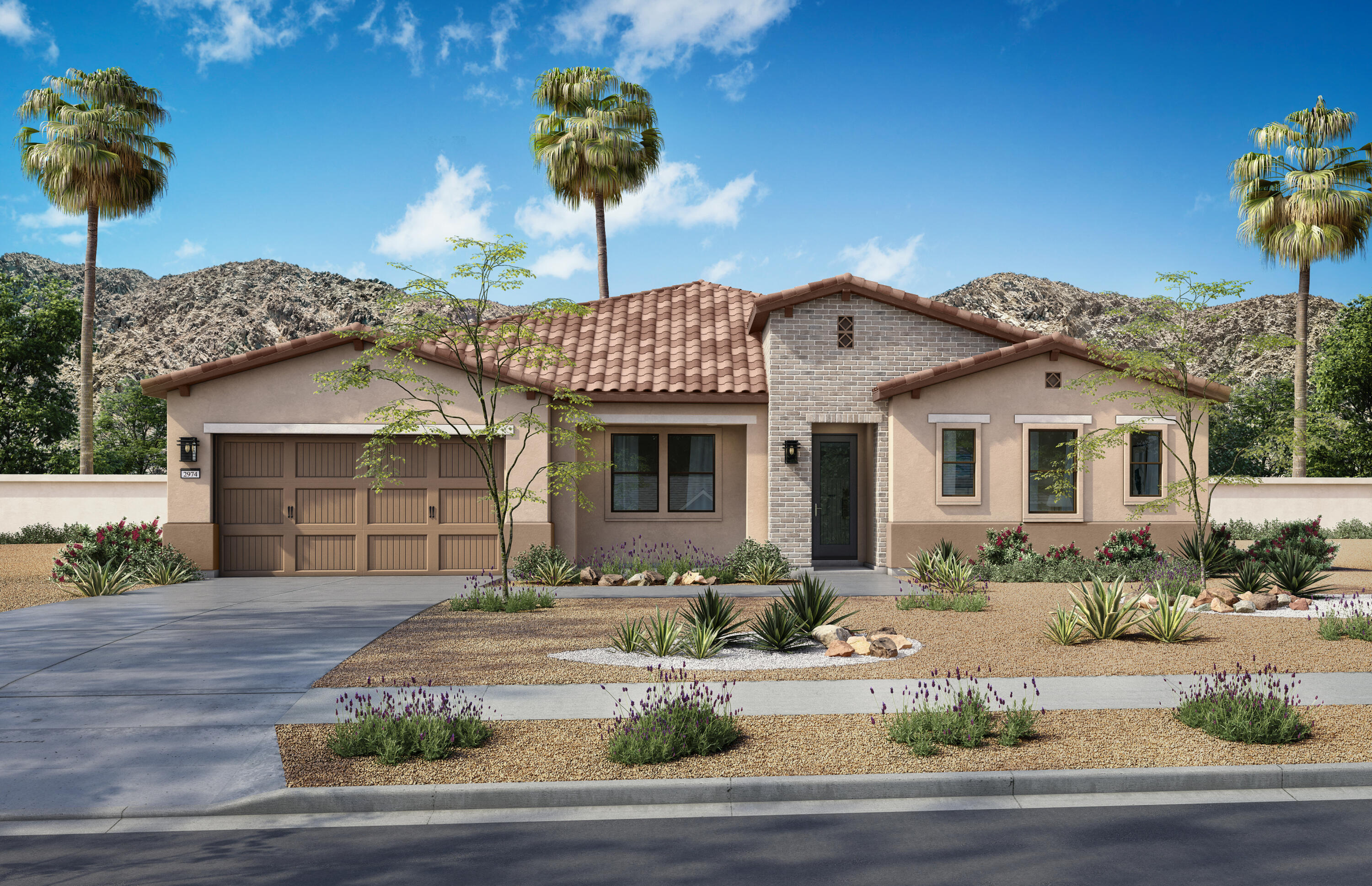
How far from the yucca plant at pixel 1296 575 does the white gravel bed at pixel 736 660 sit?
7368mm

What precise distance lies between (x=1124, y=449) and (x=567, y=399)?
10444mm

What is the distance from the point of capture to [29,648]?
9727mm

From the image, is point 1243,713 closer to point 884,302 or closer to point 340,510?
point 884,302

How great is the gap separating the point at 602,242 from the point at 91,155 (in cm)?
1594

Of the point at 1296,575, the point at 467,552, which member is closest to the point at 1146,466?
the point at 1296,575

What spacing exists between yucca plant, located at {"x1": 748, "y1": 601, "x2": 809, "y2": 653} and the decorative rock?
0.69 ft

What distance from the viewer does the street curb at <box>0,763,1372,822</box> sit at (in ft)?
18.3

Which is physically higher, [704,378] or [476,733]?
[704,378]

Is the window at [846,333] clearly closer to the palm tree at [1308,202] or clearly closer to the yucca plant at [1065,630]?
→ the yucca plant at [1065,630]

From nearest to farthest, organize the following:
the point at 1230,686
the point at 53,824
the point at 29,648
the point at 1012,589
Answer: the point at 53,824, the point at 1230,686, the point at 29,648, the point at 1012,589

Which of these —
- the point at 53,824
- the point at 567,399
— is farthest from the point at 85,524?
the point at 53,824

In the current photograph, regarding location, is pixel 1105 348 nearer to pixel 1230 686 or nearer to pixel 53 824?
pixel 1230 686

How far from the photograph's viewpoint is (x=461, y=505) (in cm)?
1688

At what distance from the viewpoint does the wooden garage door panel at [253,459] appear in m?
16.6
